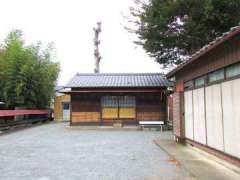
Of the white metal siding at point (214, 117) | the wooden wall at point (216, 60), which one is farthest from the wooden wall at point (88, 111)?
the white metal siding at point (214, 117)

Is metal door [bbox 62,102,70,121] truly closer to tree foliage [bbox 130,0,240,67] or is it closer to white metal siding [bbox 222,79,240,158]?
tree foliage [bbox 130,0,240,67]

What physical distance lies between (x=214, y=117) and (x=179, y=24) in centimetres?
854

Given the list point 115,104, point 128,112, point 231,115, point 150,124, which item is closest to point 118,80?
point 115,104

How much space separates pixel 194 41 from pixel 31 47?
12.0 meters

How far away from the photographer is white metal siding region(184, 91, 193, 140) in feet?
25.9

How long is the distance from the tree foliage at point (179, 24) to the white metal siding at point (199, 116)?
5.98 metres

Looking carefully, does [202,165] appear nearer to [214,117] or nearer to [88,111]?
[214,117]

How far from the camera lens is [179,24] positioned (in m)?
13.5

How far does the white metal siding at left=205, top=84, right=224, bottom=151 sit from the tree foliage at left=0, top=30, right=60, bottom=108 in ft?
45.4

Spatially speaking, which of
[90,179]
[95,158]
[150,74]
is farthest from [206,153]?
[150,74]

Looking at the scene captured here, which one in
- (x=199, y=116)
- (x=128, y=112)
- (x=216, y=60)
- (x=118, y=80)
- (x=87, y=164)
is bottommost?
(x=87, y=164)

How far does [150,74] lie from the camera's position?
18391mm

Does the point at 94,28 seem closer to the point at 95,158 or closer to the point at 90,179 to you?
the point at 95,158

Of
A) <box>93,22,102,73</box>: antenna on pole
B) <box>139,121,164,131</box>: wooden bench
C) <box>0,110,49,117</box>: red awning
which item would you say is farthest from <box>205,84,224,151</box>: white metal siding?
<box>93,22,102,73</box>: antenna on pole
